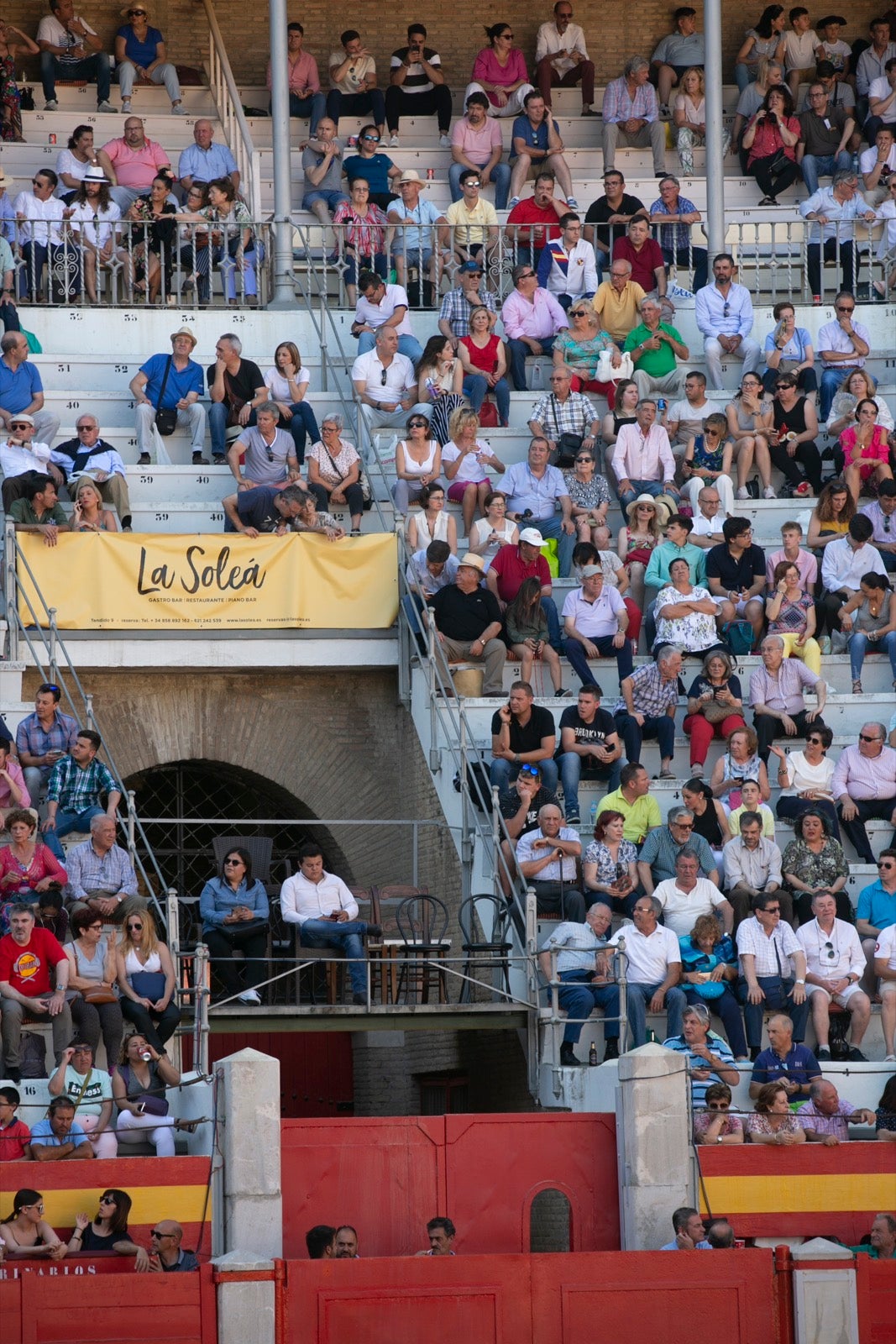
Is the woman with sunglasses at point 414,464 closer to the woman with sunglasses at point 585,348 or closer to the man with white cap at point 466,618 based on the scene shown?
the man with white cap at point 466,618

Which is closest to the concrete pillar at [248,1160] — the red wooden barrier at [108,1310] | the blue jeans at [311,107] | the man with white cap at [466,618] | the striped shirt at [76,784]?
the red wooden barrier at [108,1310]

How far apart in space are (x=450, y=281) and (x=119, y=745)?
21.9ft

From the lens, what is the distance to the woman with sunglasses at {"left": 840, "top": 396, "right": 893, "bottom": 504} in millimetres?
21156

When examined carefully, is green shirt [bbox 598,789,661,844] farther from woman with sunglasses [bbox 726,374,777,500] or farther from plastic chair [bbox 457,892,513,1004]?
woman with sunglasses [bbox 726,374,777,500]

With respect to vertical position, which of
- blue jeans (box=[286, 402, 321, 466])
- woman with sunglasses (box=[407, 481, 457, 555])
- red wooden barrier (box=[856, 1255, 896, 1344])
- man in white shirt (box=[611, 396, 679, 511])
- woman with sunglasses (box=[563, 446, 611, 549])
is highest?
blue jeans (box=[286, 402, 321, 466])

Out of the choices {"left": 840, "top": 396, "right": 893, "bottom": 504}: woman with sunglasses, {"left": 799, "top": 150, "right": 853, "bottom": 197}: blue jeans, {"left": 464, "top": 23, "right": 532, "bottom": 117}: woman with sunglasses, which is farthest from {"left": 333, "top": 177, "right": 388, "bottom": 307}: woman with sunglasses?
{"left": 840, "top": 396, "right": 893, "bottom": 504}: woman with sunglasses

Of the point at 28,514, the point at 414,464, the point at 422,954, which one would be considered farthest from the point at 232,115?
the point at 422,954

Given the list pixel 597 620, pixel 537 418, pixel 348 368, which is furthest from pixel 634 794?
pixel 348 368

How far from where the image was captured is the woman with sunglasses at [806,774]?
18016 millimetres

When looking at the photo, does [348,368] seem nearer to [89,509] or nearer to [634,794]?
[89,509]

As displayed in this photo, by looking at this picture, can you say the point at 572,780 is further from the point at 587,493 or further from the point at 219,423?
the point at 219,423

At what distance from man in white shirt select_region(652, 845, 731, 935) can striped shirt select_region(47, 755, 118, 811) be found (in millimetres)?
4007

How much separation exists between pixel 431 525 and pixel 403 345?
3010 mm

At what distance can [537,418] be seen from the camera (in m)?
21.6
